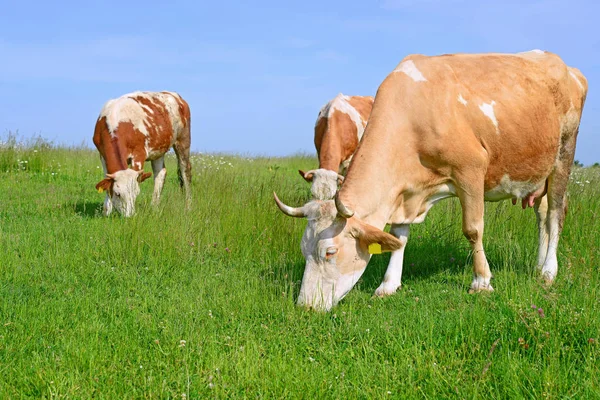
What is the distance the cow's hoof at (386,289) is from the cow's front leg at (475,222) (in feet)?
2.50

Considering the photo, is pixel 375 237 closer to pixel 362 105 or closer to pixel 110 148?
pixel 110 148

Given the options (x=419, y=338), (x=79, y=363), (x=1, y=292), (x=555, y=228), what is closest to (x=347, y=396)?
(x=419, y=338)

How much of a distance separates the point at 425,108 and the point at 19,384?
422 cm

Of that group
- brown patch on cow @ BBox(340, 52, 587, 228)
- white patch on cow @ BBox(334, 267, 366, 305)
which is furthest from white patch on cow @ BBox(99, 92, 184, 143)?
white patch on cow @ BBox(334, 267, 366, 305)

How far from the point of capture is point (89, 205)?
11461mm

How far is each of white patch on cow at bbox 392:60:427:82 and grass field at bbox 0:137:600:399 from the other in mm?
2102

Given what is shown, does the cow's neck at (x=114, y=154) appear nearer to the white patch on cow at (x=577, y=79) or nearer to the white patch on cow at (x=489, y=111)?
the white patch on cow at (x=489, y=111)

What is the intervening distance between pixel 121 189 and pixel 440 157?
20.0ft

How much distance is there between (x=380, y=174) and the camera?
5.77 meters

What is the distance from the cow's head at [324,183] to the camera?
1063cm

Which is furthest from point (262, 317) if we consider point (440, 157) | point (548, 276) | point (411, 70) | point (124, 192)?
point (124, 192)

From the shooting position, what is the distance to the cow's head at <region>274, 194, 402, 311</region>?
5.41 metres

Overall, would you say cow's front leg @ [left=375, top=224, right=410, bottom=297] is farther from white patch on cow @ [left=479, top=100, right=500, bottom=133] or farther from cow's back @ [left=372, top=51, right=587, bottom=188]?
white patch on cow @ [left=479, top=100, right=500, bottom=133]

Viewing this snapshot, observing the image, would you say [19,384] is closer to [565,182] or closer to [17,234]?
[17,234]
